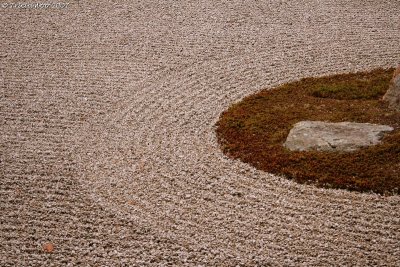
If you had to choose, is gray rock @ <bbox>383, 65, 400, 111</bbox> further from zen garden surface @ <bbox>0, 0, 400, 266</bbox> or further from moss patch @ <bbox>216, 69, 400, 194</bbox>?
zen garden surface @ <bbox>0, 0, 400, 266</bbox>

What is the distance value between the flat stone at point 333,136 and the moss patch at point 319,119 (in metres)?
0.14

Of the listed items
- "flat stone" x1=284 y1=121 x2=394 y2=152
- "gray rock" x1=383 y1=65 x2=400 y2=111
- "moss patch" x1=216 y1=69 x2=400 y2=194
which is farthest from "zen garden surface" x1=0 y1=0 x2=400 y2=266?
"gray rock" x1=383 y1=65 x2=400 y2=111

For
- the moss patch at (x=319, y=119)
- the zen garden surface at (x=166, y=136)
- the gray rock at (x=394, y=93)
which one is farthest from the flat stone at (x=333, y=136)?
the zen garden surface at (x=166, y=136)

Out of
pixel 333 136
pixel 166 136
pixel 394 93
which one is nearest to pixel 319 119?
pixel 333 136

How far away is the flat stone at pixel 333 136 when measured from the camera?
8.86m

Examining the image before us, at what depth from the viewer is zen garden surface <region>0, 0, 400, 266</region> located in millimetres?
7078

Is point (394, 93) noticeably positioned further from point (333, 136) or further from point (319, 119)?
point (333, 136)

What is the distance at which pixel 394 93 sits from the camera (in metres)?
10.1

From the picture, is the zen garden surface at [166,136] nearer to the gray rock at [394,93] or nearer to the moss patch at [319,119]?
the moss patch at [319,119]

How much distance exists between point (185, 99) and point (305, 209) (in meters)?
4.13

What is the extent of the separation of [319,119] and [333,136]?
837mm

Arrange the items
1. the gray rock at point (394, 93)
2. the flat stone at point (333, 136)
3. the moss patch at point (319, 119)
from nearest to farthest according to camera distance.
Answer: the moss patch at point (319, 119)
the flat stone at point (333, 136)
the gray rock at point (394, 93)

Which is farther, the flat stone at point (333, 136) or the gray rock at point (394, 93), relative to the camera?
the gray rock at point (394, 93)

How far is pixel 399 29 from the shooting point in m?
13.5
